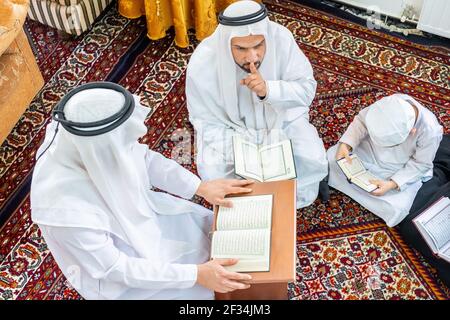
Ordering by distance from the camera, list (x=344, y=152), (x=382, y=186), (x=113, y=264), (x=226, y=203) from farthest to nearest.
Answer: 1. (x=344, y=152)
2. (x=382, y=186)
3. (x=226, y=203)
4. (x=113, y=264)

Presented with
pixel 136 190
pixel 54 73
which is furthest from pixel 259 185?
pixel 54 73

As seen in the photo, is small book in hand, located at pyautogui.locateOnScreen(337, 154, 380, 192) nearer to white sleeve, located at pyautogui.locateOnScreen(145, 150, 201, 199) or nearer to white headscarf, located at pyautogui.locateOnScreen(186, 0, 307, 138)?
white headscarf, located at pyautogui.locateOnScreen(186, 0, 307, 138)

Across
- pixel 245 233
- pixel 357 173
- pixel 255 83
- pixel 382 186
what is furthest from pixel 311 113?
pixel 245 233

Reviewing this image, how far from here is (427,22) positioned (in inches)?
148

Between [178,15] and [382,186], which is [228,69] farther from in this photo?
[178,15]

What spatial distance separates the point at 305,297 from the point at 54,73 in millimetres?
2272

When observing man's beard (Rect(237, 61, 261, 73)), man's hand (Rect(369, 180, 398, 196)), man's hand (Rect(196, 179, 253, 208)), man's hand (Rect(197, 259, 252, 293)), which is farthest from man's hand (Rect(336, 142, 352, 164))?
man's hand (Rect(197, 259, 252, 293))

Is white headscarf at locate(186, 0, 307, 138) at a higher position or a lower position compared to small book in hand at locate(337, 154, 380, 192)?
higher

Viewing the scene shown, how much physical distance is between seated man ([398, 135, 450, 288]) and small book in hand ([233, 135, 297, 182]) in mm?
727

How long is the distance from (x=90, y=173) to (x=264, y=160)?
3.37 feet

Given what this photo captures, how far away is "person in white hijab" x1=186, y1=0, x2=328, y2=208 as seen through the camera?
266 cm

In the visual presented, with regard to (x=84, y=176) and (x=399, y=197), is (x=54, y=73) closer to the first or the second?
(x=84, y=176)

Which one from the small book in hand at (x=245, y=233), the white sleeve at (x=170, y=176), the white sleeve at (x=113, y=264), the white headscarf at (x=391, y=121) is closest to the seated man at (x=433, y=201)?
the white headscarf at (x=391, y=121)

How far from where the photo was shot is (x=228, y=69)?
2713mm
